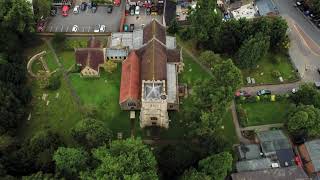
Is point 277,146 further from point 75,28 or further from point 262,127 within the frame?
point 75,28

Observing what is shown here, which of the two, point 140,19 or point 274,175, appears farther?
point 140,19

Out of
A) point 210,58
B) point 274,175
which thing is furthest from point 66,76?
point 274,175

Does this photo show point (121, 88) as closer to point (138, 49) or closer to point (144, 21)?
point (138, 49)

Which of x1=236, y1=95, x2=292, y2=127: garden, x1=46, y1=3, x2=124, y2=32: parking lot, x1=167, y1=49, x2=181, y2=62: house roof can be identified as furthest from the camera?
x1=46, y1=3, x2=124, y2=32: parking lot

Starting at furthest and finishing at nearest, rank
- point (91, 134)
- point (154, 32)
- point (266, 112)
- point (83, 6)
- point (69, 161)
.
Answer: point (83, 6), point (154, 32), point (266, 112), point (91, 134), point (69, 161)

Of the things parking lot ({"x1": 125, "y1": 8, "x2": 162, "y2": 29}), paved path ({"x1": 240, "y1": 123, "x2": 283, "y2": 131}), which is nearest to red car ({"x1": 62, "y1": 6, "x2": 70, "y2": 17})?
parking lot ({"x1": 125, "y1": 8, "x2": 162, "y2": 29})

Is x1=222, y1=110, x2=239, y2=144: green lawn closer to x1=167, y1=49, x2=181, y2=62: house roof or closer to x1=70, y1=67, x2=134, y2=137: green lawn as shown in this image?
x1=167, y1=49, x2=181, y2=62: house roof

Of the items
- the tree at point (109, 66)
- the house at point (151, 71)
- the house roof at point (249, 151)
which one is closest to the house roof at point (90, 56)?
the tree at point (109, 66)
